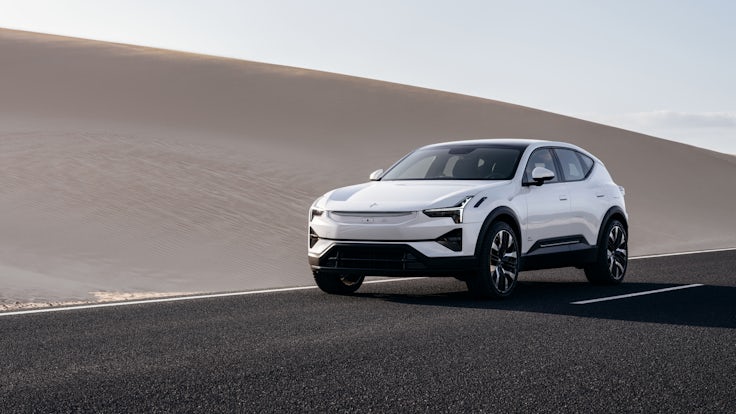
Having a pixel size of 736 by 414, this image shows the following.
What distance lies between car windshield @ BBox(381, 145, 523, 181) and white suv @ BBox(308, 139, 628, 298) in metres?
0.01

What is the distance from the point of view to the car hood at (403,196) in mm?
9672

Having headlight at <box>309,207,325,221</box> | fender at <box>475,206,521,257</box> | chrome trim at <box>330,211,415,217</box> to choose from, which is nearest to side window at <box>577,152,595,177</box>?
fender at <box>475,206,521,257</box>

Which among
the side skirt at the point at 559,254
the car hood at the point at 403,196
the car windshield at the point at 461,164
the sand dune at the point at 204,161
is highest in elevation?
the car windshield at the point at 461,164

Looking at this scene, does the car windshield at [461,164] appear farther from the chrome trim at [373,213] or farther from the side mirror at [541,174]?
the chrome trim at [373,213]

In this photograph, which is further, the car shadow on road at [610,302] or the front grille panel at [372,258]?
the front grille panel at [372,258]

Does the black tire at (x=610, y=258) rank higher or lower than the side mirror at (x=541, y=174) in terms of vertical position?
lower

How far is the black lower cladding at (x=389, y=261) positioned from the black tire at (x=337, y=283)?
0.72 meters

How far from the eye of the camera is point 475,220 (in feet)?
31.8

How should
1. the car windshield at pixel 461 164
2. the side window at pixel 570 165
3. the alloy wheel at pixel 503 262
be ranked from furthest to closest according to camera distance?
the side window at pixel 570 165 < the car windshield at pixel 461 164 < the alloy wheel at pixel 503 262

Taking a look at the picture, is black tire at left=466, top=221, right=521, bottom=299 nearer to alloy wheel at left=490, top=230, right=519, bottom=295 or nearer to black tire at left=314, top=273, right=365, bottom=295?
alloy wheel at left=490, top=230, right=519, bottom=295

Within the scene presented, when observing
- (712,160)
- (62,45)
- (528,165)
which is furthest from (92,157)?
(712,160)

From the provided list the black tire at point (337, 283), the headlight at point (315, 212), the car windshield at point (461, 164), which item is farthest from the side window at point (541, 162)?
the headlight at point (315, 212)

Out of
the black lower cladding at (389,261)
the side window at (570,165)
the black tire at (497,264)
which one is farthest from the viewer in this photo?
the side window at (570,165)

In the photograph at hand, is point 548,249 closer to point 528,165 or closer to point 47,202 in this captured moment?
point 528,165
